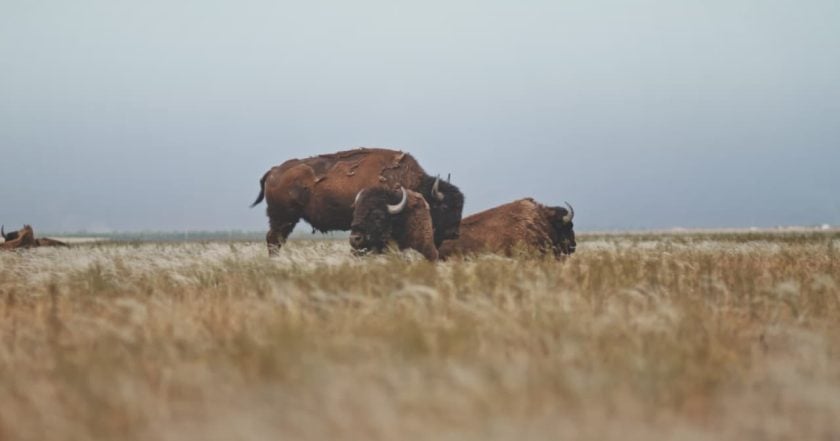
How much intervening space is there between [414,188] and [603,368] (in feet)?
40.6

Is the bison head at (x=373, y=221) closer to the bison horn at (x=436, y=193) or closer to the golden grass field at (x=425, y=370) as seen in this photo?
the bison horn at (x=436, y=193)

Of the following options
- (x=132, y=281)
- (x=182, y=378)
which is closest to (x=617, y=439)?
(x=182, y=378)

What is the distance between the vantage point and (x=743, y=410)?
12.6ft

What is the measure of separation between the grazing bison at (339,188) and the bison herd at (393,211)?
2cm

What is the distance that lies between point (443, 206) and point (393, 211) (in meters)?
2.12

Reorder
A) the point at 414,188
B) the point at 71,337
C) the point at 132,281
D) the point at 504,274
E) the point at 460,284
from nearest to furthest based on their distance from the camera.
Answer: the point at 71,337 < the point at 460,284 < the point at 504,274 < the point at 132,281 < the point at 414,188

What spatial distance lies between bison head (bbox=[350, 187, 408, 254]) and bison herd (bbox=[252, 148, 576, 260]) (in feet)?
0.06

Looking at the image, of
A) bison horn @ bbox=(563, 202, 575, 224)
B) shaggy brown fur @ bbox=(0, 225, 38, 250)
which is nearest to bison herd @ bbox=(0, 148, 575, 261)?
bison horn @ bbox=(563, 202, 575, 224)

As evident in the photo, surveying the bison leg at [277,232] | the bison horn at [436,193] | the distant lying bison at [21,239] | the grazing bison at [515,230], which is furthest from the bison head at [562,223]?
the distant lying bison at [21,239]

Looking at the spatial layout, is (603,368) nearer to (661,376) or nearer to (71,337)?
(661,376)

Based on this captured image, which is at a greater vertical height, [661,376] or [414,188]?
[414,188]

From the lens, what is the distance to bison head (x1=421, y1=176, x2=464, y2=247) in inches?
615

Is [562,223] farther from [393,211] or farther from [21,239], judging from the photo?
[21,239]

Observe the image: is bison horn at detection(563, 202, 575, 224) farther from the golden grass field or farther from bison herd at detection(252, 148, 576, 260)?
the golden grass field
